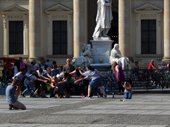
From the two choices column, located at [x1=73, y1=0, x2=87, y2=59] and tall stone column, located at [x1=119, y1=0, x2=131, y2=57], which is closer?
tall stone column, located at [x1=119, y1=0, x2=131, y2=57]

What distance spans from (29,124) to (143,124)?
2.63 meters

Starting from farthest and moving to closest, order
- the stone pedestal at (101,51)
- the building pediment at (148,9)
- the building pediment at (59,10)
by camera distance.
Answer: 1. the building pediment at (59,10)
2. the building pediment at (148,9)
3. the stone pedestal at (101,51)

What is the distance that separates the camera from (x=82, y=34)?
4072 centimetres

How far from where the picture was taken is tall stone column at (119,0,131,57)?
40.3 meters

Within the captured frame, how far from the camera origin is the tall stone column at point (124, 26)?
4031cm

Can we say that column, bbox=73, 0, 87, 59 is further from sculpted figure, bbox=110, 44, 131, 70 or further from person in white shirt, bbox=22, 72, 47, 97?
person in white shirt, bbox=22, 72, 47, 97

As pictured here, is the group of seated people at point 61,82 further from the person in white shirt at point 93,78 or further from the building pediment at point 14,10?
the building pediment at point 14,10

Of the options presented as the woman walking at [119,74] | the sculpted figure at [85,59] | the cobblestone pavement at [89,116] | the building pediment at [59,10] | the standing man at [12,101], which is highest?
the building pediment at [59,10]

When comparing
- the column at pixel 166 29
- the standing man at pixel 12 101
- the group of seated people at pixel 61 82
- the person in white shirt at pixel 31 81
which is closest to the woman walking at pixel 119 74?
the group of seated people at pixel 61 82

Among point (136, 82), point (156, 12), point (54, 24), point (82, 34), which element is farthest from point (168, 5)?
point (136, 82)

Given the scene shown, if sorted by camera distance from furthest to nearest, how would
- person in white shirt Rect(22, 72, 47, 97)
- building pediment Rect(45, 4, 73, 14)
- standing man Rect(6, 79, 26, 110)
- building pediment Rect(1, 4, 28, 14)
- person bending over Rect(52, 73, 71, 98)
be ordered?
building pediment Rect(1, 4, 28, 14) < building pediment Rect(45, 4, 73, 14) < person in white shirt Rect(22, 72, 47, 97) < person bending over Rect(52, 73, 71, 98) < standing man Rect(6, 79, 26, 110)

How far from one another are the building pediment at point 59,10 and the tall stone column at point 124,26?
16.4 feet

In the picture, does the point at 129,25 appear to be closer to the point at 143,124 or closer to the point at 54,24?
the point at 54,24

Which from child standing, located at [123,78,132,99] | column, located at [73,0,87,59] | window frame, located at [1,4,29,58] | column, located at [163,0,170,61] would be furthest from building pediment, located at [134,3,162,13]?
child standing, located at [123,78,132,99]
